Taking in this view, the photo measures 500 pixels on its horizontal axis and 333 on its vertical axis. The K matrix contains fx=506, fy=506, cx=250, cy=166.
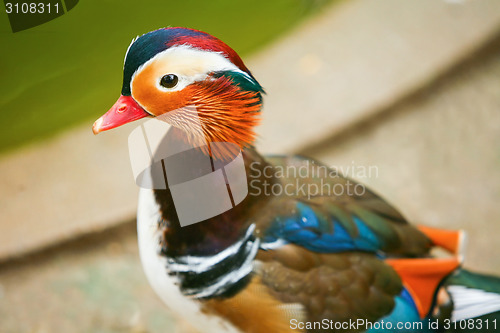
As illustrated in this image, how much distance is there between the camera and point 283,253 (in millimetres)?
869

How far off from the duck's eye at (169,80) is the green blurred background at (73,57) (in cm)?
11

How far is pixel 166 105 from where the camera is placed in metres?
0.61

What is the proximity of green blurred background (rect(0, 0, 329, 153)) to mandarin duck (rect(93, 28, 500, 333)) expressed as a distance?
139mm

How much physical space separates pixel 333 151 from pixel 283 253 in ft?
2.95

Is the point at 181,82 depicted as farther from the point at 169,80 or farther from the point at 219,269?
the point at 219,269

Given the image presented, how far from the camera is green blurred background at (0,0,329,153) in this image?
66 centimetres

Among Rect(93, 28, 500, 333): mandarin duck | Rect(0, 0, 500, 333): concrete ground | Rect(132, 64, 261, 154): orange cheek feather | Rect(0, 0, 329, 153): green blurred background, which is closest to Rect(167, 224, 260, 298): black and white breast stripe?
Rect(93, 28, 500, 333): mandarin duck

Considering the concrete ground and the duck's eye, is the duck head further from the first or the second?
the concrete ground

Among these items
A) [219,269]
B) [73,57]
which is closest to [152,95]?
[73,57]

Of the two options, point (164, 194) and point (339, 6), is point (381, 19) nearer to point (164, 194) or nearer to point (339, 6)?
point (339, 6)

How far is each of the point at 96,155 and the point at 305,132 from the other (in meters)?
0.66

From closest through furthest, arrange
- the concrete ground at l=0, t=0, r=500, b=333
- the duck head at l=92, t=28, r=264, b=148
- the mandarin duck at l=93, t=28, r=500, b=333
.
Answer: the duck head at l=92, t=28, r=264, b=148 → the mandarin duck at l=93, t=28, r=500, b=333 → the concrete ground at l=0, t=0, r=500, b=333

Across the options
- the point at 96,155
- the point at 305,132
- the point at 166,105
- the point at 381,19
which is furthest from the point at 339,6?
the point at 166,105

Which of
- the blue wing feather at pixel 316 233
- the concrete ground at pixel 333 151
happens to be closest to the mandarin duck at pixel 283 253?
the blue wing feather at pixel 316 233
